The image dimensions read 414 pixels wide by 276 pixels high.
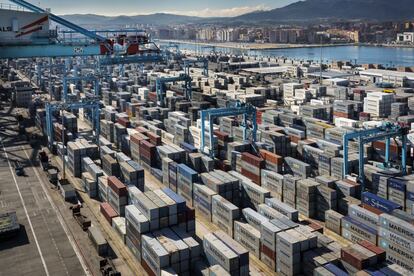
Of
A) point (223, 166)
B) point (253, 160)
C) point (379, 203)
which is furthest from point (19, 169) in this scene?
point (379, 203)

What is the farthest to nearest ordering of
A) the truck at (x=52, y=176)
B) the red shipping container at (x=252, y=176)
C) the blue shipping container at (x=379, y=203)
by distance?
the truck at (x=52, y=176) → the red shipping container at (x=252, y=176) → the blue shipping container at (x=379, y=203)

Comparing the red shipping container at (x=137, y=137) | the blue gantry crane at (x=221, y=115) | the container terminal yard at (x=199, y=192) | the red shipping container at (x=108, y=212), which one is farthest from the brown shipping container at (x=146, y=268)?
the red shipping container at (x=137, y=137)

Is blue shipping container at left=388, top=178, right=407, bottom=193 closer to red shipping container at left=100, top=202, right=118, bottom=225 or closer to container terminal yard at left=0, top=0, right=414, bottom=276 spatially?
container terminal yard at left=0, top=0, right=414, bottom=276

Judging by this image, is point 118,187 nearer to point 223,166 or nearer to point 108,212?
point 108,212

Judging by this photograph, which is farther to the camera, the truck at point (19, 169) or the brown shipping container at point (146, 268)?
the truck at point (19, 169)

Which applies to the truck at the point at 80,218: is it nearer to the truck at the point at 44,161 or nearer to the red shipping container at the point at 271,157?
the truck at the point at 44,161

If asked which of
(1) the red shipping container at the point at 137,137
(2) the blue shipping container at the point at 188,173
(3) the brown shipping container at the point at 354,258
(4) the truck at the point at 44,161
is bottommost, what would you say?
(3) the brown shipping container at the point at 354,258
